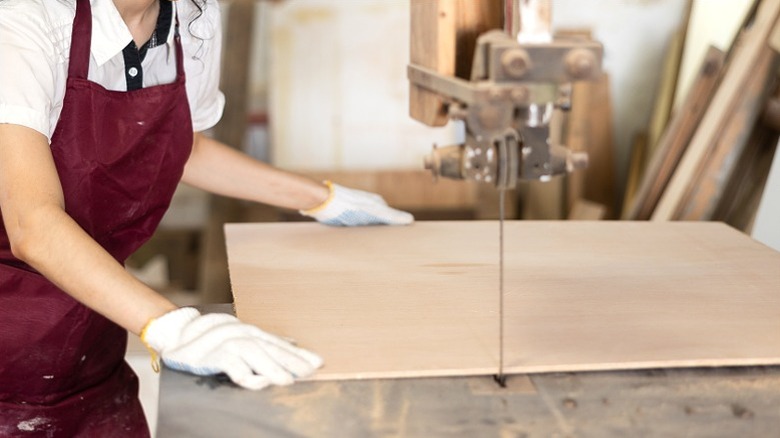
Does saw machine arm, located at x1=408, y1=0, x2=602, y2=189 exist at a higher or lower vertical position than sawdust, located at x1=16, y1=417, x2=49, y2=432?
higher

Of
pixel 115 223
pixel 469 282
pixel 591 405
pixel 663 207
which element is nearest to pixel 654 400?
pixel 591 405

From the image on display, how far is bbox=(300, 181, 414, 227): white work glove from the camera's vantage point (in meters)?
2.30

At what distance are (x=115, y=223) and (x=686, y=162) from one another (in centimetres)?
179

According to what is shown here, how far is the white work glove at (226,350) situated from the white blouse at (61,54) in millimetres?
417

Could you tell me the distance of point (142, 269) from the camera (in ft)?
15.5

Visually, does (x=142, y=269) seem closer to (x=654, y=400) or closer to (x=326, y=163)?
(x=326, y=163)

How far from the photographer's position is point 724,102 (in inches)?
114

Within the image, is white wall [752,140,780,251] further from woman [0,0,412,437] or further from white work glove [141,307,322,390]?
white work glove [141,307,322,390]

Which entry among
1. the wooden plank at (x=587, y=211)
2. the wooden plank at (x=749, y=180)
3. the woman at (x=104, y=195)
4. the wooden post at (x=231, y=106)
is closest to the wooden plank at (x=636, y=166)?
the wooden plank at (x=587, y=211)

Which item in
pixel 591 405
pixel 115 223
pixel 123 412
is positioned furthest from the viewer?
pixel 123 412

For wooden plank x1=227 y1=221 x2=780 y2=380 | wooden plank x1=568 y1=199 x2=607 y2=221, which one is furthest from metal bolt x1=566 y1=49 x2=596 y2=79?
wooden plank x1=568 y1=199 x2=607 y2=221

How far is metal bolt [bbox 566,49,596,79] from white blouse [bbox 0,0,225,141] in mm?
885

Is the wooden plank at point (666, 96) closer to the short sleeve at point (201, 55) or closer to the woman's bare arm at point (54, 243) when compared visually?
the short sleeve at point (201, 55)

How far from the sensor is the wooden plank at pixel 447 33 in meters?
1.59
